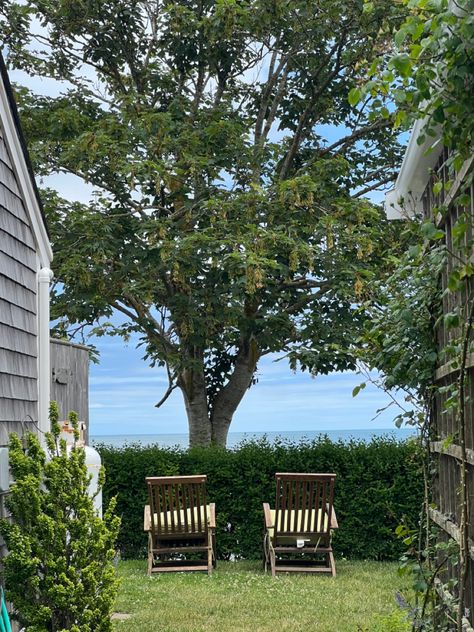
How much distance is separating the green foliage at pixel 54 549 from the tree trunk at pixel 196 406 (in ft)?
29.5

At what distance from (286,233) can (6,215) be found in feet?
24.2

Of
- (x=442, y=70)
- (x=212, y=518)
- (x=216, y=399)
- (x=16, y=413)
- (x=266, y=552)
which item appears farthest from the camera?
(x=216, y=399)

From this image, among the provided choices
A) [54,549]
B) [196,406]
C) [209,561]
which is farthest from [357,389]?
[196,406]

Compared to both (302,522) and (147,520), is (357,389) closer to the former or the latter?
(302,522)

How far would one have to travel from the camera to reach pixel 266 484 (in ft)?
36.7

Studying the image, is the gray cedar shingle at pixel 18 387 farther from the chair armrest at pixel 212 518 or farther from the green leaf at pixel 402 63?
the chair armrest at pixel 212 518

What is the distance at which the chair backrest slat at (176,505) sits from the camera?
32.0 feet

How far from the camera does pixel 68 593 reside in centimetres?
542

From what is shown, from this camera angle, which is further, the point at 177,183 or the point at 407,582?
the point at 177,183

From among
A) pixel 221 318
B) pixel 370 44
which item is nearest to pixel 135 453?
pixel 221 318

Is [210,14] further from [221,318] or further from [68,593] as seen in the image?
[68,593]

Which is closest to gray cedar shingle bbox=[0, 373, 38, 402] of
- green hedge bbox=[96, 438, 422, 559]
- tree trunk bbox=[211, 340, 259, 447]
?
green hedge bbox=[96, 438, 422, 559]

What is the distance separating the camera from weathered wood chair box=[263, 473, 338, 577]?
31.6 feet

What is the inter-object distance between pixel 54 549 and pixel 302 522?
4577 mm
